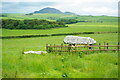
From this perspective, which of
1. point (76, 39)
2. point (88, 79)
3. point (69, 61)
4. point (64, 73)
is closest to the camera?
point (88, 79)

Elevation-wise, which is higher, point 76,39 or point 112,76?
point 76,39

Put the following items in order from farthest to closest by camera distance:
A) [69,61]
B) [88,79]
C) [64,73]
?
[69,61], [64,73], [88,79]

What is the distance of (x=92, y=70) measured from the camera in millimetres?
12625

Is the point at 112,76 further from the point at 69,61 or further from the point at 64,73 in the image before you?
the point at 69,61

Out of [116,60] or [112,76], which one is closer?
[112,76]

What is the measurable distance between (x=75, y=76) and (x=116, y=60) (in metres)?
5.66

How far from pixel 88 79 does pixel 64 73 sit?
1960mm

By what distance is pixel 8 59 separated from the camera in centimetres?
1514

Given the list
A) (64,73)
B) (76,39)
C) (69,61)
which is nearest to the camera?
(64,73)

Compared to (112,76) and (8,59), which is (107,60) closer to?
(112,76)

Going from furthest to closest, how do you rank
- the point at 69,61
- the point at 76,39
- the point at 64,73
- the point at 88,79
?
the point at 76,39, the point at 69,61, the point at 64,73, the point at 88,79

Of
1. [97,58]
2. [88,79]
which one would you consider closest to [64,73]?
[88,79]

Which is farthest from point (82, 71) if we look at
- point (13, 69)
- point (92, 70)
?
point (13, 69)

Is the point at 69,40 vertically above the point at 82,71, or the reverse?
the point at 69,40
